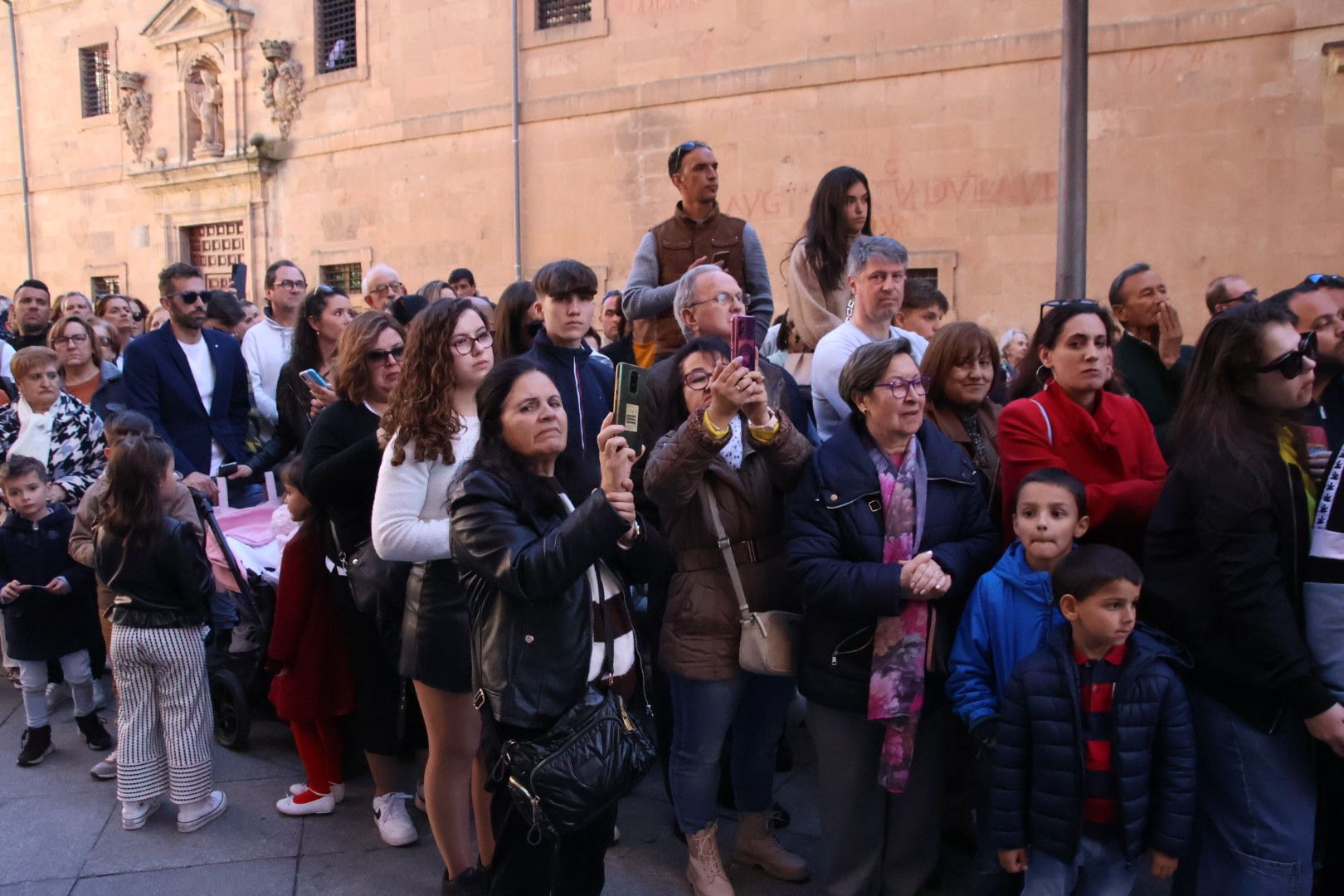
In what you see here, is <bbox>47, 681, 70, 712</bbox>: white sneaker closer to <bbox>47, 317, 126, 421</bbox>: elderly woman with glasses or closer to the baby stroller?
the baby stroller

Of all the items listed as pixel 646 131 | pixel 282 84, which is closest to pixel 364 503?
pixel 646 131

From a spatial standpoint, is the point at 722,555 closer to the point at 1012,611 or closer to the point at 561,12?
the point at 1012,611

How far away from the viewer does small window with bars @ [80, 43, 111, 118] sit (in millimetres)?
20266

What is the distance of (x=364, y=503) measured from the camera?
3773 millimetres

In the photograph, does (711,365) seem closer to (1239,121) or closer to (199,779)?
(199,779)

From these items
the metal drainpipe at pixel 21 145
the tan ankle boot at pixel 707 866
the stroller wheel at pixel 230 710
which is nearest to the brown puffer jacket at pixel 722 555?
the tan ankle boot at pixel 707 866

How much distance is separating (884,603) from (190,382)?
4.50 metres

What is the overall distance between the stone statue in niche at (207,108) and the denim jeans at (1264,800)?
Answer: 19.1m

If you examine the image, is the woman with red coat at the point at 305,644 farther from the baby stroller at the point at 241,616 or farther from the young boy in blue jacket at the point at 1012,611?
the young boy in blue jacket at the point at 1012,611

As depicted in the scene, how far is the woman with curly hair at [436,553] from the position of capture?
10.8 ft

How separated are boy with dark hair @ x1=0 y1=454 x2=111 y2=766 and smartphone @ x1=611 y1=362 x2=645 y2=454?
11.8 ft

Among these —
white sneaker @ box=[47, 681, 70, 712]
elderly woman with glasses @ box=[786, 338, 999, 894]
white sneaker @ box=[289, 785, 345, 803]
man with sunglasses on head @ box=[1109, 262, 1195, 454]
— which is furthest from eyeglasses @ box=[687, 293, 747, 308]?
white sneaker @ box=[47, 681, 70, 712]

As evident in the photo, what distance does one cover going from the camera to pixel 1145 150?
33.9 ft

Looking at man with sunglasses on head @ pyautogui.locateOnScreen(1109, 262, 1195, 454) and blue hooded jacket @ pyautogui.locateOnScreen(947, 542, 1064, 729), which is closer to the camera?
blue hooded jacket @ pyautogui.locateOnScreen(947, 542, 1064, 729)
